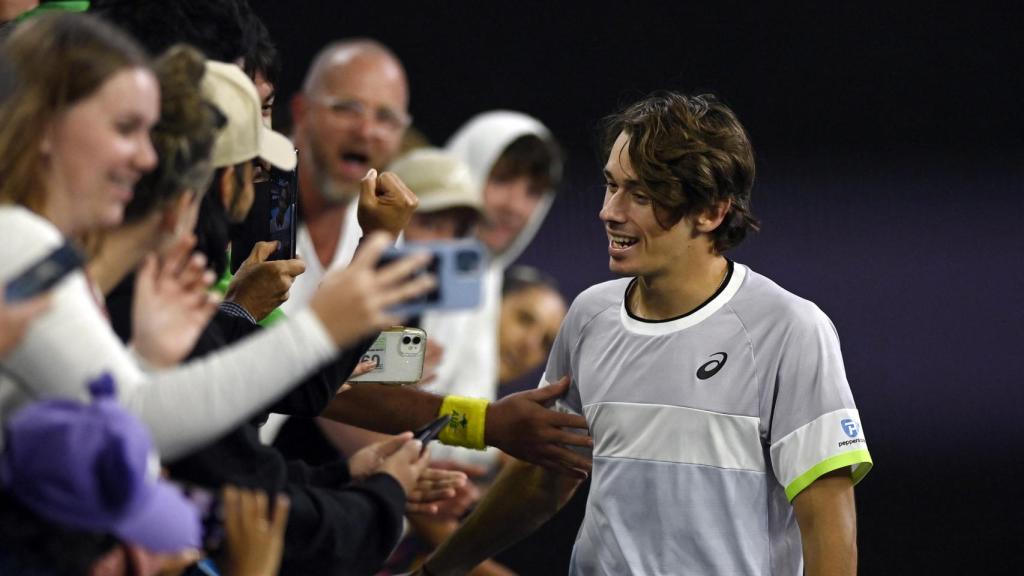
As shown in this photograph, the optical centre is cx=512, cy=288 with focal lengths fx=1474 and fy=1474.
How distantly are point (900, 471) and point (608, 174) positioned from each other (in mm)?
2910

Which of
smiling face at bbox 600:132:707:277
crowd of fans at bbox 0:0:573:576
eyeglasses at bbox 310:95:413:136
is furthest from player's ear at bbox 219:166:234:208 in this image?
eyeglasses at bbox 310:95:413:136

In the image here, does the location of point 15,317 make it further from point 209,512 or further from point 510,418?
point 510,418

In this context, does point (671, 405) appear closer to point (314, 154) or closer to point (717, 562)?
point (717, 562)

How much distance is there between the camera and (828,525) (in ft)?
7.66

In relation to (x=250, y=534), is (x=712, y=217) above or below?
above

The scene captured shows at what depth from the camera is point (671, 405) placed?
251 cm

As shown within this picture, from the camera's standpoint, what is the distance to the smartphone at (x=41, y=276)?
56.9 inches

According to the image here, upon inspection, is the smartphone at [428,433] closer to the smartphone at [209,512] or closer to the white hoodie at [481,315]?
the smartphone at [209,512]

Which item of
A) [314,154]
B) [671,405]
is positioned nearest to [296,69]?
[314,154]

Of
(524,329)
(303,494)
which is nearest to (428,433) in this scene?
(303,494)

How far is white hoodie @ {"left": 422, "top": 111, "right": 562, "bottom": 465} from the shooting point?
177 inches

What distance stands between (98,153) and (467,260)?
427 mm

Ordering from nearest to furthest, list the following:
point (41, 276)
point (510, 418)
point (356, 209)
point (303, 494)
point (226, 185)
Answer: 1. point (41, 276)
2. point (303, 494)
3. point (226, 185)
4. point (510, 418)
5. point (356, 209)

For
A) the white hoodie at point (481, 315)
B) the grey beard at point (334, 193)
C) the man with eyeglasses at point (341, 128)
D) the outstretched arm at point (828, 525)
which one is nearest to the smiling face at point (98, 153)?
the outstretched arm at point (828, 525)
